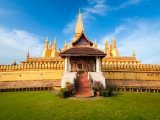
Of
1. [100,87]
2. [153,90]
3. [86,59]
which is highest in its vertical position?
[86,59]

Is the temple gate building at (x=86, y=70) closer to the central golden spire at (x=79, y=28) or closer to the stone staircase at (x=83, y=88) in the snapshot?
the stone staircase at (x=83, y=88)

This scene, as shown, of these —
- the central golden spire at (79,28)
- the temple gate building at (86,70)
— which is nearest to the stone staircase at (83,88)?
the temple gate building at (86,70)

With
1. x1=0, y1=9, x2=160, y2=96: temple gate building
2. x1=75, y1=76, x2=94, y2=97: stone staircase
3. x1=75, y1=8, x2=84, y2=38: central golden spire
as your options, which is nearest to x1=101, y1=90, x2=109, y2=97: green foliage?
x1=75, y1=76, x2=94, y2=97: stone staircase

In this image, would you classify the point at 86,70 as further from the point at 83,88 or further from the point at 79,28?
the point at 79,28

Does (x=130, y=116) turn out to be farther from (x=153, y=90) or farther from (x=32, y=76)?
(x=32, y=76)

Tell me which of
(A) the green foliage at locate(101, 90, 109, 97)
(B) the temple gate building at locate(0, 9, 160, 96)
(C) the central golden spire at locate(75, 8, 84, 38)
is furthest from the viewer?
(C) the central golden spire at locate(75, 8, 84, 38)

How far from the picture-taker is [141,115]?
19.2 feet

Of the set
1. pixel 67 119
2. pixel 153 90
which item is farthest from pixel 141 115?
pixel 153 90

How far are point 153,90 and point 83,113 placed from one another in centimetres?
1236

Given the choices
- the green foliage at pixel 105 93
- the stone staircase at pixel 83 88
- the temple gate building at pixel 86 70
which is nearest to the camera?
the green foliage at pixel 105 93

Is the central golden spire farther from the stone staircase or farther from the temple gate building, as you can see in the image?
the stone staircase

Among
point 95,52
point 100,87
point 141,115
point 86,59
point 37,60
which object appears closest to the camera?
point 141,115

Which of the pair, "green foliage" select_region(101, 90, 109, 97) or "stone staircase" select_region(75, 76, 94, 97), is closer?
"green foliage" select_region(101, 90, 109, 97)

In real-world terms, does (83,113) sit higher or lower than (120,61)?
lower
